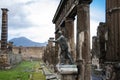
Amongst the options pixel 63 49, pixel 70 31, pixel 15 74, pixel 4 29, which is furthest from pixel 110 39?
pixel 4 29

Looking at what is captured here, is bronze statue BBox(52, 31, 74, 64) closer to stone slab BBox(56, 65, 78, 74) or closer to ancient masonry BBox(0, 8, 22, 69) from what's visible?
stone slab BBox(56, 65, 78, 74)

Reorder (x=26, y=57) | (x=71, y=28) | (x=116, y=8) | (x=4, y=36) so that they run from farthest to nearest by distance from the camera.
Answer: (x=26, y=57) → (x=4, y=36) → (x=71, y=28) → (x=116, y=8)

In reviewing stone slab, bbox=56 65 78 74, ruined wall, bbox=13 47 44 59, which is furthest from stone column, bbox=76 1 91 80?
ruined wall, bbox=13 47 44 59

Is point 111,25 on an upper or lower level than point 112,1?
lower

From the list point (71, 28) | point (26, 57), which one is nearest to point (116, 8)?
point (71, 28)

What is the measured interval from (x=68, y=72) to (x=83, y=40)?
1.30 meters

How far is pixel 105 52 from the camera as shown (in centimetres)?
482

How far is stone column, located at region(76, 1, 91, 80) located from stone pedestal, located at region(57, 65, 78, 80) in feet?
0.73

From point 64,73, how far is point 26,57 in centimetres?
6226

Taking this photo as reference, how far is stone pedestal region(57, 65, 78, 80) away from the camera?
37.5 ft

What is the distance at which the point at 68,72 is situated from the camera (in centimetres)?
1157

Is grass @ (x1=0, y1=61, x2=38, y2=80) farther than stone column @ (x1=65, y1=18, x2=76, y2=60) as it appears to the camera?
Yes

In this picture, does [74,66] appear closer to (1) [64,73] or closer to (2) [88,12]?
(1) [64,73]

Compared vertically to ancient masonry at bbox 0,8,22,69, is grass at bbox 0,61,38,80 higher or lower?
lower
